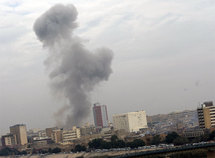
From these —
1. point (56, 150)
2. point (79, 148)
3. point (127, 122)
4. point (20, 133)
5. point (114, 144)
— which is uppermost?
point (127, 122)

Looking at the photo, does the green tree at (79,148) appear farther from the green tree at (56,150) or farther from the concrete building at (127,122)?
the concrete building at (127,122)

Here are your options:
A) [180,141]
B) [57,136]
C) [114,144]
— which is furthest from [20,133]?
[180,141]

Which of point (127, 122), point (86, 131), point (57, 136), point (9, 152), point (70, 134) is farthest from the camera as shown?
point (127, 122)

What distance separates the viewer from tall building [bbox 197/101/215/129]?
7819 centimetres

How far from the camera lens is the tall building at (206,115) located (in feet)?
257

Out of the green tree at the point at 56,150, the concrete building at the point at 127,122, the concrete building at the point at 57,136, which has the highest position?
the concrete building at the point at 127,122

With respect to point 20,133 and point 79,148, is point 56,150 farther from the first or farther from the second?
point 20,133

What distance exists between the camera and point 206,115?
78.6 m

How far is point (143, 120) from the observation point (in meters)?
151

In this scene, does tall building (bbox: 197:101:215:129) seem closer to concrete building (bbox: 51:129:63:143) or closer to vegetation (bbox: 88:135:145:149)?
vegetation (bbox: 88:135:145:149)

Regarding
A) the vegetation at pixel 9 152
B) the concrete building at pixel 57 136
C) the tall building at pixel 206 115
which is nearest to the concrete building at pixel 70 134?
the concrete building at pixel 57 136

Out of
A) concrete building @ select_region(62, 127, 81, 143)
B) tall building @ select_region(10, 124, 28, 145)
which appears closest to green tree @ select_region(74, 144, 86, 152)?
concrete building @ select_region(62, 127, 81, 143)

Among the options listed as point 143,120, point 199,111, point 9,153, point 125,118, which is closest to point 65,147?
point 9,153

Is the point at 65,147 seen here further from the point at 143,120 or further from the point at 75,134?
the point at 143,120
